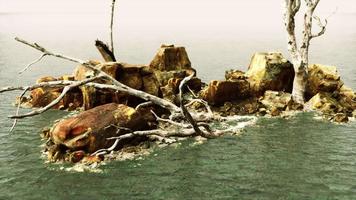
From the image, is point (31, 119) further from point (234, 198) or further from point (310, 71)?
point (310, 71)

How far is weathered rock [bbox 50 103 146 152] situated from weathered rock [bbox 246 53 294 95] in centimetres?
1427

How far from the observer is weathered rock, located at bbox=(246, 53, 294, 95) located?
119ft

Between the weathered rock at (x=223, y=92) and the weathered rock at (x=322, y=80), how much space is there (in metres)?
6.23

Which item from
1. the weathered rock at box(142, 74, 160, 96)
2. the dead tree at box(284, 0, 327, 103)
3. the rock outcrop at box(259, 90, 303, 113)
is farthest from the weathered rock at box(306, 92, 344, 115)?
the weathered rock at box(142, 74, 160, 96)

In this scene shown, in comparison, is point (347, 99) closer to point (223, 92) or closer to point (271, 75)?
point (271, 75)

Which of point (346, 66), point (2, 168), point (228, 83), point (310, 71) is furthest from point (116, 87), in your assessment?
point (346, 66)

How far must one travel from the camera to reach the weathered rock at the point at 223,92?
34500 millimetres

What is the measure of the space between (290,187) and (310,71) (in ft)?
62.8

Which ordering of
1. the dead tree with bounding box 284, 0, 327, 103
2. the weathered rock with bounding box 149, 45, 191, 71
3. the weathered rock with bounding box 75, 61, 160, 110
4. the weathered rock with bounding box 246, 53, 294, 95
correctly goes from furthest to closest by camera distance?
1. the weathered rock with bounding box 149, 45, 191, 71
2. the weathered rock with bounding box 246, 53, 294, 95
3. the dead tree with bounding box 284, 0, 327, 103
4. the weathered rock with bounding box 75, 61, 160, 110

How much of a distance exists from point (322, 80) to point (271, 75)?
4.46 metres

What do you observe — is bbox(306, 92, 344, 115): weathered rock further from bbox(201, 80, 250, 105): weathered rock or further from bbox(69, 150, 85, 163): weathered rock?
bbox(69, 150, 85, 163): weathered rock

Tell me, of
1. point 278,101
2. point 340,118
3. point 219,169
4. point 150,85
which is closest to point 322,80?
point 278,101

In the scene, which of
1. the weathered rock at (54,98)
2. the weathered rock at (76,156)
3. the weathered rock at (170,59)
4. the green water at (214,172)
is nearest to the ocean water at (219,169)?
the green water at (214,172)

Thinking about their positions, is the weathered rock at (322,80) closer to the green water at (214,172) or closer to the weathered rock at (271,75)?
the weathered rock at (271,75)
